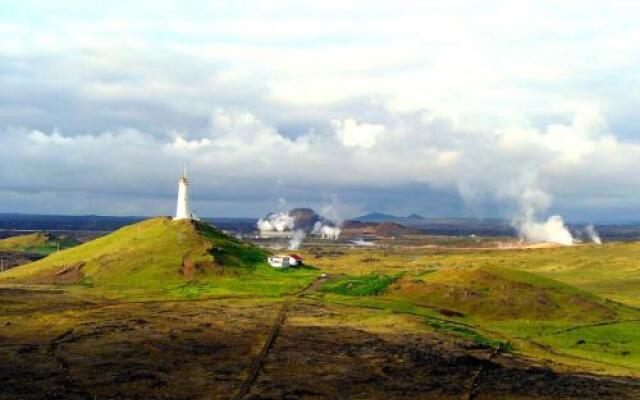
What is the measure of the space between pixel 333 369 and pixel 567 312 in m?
47.0

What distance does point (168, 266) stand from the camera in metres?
129

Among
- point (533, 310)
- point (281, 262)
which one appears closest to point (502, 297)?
point (533, 310)

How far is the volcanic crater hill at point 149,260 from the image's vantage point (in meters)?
126

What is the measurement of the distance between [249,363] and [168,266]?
70862 millimetres

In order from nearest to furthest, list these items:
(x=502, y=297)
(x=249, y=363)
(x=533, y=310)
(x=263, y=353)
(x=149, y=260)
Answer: (x=249, y=363) < (x=263, y=353) < (x=533, y=310) < (x=502, y=297) < (x=149, y=260)

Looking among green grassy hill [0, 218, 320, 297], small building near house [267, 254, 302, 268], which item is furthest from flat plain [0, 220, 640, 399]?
small building near house [267, 254, 302, 268]

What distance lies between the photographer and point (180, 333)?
75125 mm

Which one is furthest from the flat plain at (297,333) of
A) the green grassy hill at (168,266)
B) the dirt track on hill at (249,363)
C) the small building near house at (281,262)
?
the small building near house at (281,262)

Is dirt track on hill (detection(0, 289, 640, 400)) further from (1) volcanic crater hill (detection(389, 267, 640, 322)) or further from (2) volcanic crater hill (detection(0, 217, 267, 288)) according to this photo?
(2) volcanic crater hill (detection(0, 217, 267, 288))

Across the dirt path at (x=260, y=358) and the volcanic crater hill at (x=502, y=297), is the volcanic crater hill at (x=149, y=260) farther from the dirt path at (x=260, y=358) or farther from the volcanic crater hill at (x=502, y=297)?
the dirt path at (x=260, y=358)

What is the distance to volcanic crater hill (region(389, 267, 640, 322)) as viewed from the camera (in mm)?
94500

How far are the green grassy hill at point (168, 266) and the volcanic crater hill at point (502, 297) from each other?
23092 millimetres

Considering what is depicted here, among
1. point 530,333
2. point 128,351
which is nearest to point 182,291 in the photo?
point 128,351

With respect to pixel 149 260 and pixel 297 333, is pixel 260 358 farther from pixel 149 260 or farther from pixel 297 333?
pixel 149 260
